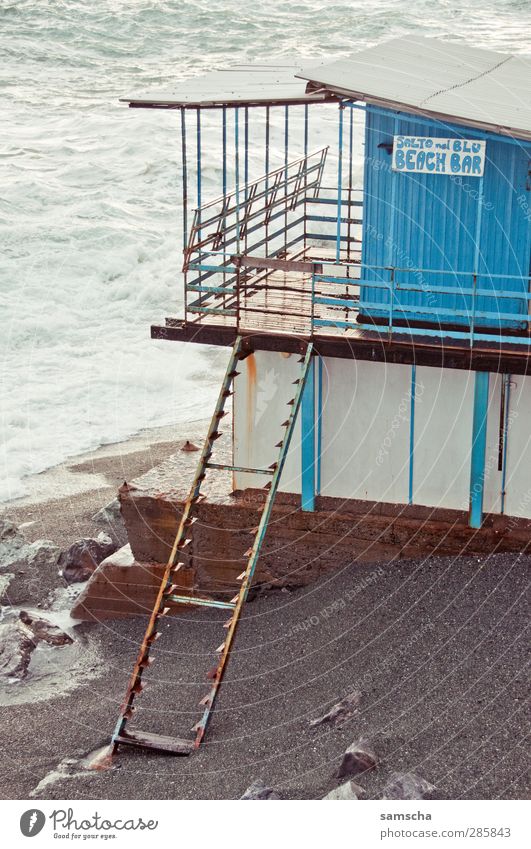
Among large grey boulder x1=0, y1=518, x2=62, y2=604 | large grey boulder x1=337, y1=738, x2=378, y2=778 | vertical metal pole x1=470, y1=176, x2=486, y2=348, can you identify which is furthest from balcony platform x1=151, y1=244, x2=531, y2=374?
large grey boulder x1=337, y1=738, x2=378, y2=778

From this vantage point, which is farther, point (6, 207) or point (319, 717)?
point (6, 207)

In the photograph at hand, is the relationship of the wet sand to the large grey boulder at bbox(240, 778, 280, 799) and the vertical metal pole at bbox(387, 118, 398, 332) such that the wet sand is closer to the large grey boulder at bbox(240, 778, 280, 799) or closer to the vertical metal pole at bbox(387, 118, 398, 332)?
the large grey boulder at bbox(240, 778, 280, 799)

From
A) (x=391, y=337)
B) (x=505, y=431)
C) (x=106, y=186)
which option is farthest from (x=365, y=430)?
(x=106, y=186)

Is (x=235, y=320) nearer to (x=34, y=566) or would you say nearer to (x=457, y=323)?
(x=457, y=323)

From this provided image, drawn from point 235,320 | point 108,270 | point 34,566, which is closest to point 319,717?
point 235,320

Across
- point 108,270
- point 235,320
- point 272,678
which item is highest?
point 235,320

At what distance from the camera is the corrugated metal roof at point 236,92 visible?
14620 mm

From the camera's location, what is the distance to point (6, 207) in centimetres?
4466

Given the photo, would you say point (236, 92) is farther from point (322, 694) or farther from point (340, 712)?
point (340, 712)

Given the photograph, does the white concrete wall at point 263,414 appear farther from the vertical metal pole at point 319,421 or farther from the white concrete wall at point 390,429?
the vertical metal pole at point 319,421

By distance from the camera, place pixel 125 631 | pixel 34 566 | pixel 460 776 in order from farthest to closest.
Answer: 1. pixel 34 566
2. pixel 125 631
3. pixel 460 776

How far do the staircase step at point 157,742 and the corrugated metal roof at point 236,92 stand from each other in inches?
296

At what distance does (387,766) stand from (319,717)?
1523 mm

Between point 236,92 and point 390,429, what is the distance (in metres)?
4.89
